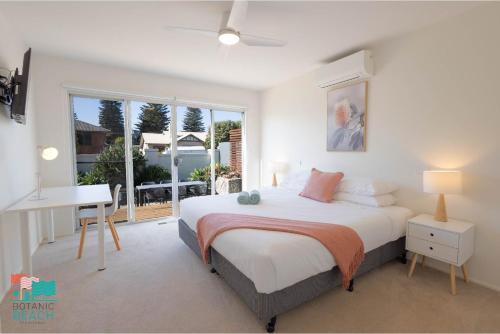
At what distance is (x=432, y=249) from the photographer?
214cm

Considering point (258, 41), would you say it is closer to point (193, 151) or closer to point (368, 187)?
point (368, 187)

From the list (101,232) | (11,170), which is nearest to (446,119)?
(101,232)

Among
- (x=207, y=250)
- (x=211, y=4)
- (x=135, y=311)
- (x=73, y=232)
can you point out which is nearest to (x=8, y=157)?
(x=73, y=232)

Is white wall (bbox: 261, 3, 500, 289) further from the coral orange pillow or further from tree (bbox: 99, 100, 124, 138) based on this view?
tree (bbox: 99, 100, 124, 138)

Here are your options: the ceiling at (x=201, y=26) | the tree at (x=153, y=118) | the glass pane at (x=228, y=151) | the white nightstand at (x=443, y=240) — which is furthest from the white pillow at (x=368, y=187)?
the tree at (x=153, y=118)

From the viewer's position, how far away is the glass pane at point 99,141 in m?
3.59

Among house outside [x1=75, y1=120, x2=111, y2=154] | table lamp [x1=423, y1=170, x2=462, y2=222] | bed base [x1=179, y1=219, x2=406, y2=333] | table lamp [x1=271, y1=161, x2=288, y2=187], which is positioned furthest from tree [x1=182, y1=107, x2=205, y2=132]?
table lamp [x1=423, y1=170, x2=462, y2=222]

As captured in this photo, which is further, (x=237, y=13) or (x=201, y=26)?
(x=201, y=26)

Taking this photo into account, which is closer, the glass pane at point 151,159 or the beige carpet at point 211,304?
the beige carpet at point 211,304

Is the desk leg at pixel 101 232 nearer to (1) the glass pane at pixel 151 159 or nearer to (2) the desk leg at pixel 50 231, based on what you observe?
(2) the desk leg at pixel 50 231

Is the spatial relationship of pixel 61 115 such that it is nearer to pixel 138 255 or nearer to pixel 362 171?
pixel 138 255

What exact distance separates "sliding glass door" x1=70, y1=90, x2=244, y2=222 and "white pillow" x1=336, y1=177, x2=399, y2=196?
2674 millimetres

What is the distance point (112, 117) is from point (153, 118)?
0.62 metres

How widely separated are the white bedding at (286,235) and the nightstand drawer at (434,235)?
148 millimetres
